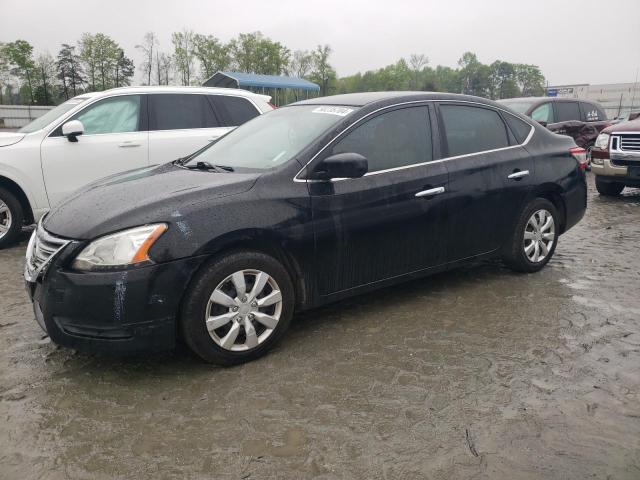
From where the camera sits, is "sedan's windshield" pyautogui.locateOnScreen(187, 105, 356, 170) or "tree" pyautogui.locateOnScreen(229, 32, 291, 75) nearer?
"sedan's windshield" pyautogui.locateOnScreen(187, 105, 356, 170)

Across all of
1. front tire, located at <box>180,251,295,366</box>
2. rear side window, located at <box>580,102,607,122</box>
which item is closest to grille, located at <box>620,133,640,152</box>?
rear side window, located at <box>580,102,607,122</box>

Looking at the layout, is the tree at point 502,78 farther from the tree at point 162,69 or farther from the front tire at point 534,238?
the front tire at point 534,238

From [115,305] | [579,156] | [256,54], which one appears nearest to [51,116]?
[115,305]

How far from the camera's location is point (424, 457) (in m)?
2.49

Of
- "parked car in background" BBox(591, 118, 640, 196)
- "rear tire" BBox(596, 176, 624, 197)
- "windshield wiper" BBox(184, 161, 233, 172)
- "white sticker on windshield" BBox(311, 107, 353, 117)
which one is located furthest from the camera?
"rear tire" BBox(596, 176, 624, 197)

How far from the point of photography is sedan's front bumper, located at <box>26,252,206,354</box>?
298 cm

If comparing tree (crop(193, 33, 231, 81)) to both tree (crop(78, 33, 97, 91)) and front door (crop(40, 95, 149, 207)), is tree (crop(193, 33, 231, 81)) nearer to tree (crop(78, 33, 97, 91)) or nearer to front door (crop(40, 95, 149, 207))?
tree (crop(78, 33, 97, 91))

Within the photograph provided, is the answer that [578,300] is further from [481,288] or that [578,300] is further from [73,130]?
[73,130]

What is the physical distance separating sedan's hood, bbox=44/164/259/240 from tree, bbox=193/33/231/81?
5601 centimetres

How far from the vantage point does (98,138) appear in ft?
21.5

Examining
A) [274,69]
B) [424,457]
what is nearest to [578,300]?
[424,457]

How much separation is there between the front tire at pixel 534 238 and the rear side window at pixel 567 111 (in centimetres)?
840

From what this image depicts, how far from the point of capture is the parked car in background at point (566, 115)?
484 inches

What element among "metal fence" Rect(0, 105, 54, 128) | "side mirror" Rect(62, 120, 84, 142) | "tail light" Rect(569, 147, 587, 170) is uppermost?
"metal fence" Rect(0, 105, 54, 128)
